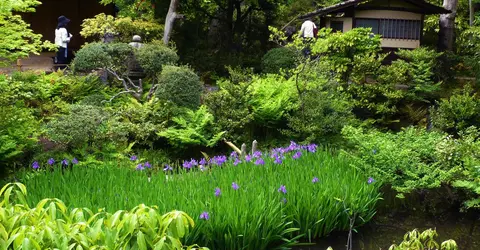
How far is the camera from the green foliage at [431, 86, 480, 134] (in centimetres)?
942

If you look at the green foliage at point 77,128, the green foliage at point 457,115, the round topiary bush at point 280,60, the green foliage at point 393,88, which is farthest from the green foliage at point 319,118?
the green foliage at point 77,128

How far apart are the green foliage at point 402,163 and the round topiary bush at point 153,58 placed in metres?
4.39

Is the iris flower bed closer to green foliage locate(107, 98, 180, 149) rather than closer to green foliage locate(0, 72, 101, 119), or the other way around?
green foliage locate(107, 98, 180, 149)

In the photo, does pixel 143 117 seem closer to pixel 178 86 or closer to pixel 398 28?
pixel 178 86

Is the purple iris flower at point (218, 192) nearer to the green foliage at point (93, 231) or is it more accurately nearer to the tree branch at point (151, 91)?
the green foliage at point (93, 231)

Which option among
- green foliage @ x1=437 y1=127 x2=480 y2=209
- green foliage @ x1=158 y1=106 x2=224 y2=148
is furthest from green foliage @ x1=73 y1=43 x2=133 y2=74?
green foliage @ x1=437 y1=127 x2=480 y2=209

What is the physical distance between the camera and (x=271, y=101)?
375 inches

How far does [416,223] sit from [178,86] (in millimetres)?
4668

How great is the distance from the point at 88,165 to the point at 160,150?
2314 millimetres

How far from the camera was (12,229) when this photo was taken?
9.98 feet

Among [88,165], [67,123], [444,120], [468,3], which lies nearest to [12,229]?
[88,165]

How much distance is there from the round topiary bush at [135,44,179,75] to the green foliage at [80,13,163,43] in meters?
1.96

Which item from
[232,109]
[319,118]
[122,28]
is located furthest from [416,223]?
[122,28]

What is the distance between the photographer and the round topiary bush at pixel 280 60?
11.8m
